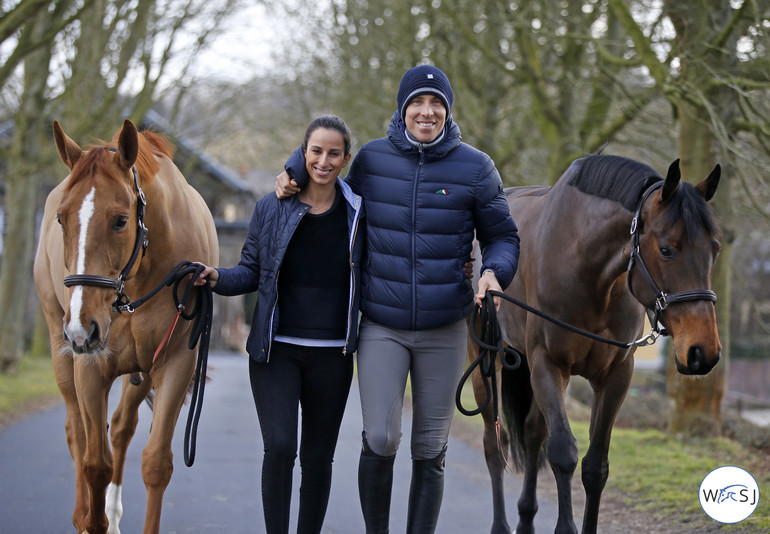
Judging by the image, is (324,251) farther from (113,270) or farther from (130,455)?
(130,455)

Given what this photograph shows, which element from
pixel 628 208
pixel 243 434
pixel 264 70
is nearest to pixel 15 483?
pixel 243 434

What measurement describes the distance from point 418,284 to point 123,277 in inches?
49.1

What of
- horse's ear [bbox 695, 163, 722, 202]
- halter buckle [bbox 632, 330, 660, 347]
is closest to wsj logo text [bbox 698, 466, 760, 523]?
halter buckle [bbox 632, 330, 660, 347]

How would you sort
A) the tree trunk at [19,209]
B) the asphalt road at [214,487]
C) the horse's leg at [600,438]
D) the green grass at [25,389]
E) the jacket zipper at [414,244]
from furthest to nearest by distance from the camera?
the tree trunk at [19,209], the green grass at [25,389], the asphalt road at [214,487], the horse's leg at [600,438], the jacket zipper at [414,244]

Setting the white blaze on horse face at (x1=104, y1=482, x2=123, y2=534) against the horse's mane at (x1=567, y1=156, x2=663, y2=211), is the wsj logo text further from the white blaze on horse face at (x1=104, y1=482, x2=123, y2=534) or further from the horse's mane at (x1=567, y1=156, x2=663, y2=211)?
the white blaze on horse face at (x1=104, y1=482, x2=123, y2=534)

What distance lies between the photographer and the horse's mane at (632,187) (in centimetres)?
384

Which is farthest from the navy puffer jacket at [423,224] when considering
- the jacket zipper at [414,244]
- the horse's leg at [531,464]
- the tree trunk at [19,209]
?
the tree trunk at [19,209]

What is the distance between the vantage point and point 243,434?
30.5 ft

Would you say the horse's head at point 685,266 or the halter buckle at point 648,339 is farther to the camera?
the halter buckle at point 648,339

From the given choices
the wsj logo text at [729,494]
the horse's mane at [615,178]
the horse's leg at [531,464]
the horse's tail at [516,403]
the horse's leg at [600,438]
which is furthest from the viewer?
the horse's tail at [516,403]

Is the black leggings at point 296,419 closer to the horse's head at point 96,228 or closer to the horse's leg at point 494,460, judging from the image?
the horse's head at point 96,228

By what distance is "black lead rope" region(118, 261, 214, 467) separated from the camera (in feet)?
13.4

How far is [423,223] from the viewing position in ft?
12.4

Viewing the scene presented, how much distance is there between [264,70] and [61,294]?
16363 millimetres
